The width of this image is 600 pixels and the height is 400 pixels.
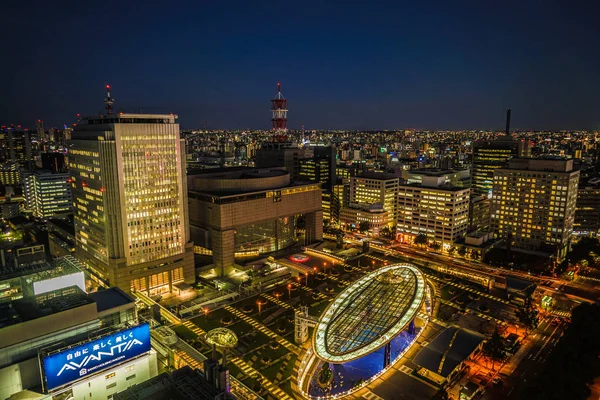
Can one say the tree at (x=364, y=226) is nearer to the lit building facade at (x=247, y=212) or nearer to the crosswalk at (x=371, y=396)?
the lit building facade at (x=247, y=212)

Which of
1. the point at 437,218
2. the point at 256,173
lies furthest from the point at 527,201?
the point at 256,173

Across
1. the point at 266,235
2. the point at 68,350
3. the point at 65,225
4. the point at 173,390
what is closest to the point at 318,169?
the point at 266,235

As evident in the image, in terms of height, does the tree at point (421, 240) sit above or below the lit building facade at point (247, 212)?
below

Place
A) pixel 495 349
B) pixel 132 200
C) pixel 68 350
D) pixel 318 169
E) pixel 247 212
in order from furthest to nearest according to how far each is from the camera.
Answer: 1. pixel 318 169
2. pixel 247 212
3. pixel 132 200
4. pixel 495 349
5. pixel 68 350

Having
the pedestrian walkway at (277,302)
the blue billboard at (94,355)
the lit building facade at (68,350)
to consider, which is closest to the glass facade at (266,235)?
the pedestrian walkway at (277,302)

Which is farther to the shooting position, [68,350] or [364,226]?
[364,226]

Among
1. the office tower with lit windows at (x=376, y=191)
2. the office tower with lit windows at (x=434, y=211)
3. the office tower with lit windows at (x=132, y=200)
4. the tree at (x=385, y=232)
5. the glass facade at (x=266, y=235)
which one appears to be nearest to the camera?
the office tower with lit windows at (x=132, y=200)

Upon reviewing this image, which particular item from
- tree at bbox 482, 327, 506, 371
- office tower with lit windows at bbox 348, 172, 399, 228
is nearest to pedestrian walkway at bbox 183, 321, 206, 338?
tree at bbox 482, 327, 506, 371

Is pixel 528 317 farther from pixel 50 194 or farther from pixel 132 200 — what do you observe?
pixel 50 194
